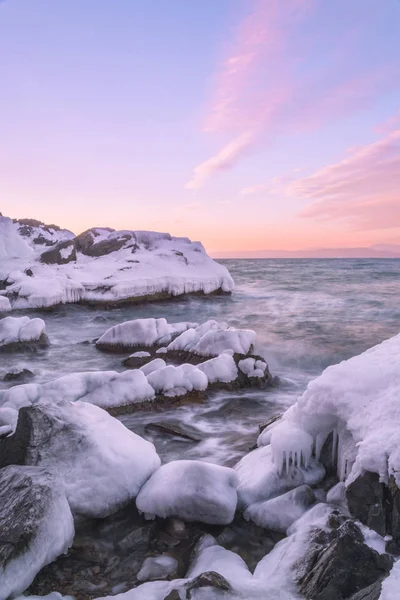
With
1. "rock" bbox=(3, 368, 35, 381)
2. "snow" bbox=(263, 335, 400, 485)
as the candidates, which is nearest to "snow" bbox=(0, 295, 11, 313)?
"rock" bbox=(3, 368, 35, 381)

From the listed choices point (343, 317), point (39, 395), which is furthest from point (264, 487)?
point (343, 317)

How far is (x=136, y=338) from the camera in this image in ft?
42.9

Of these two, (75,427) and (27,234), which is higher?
(27,234)

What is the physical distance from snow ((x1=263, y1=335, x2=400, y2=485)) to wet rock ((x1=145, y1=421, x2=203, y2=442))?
2272 mm

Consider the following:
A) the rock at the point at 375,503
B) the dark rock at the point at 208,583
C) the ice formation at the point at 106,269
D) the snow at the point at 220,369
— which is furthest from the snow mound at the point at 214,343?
the ice formation at the point at 106,269

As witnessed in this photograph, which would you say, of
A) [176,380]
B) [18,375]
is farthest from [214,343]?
[18,375]

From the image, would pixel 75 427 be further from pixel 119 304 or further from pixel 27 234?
pixel 27 234

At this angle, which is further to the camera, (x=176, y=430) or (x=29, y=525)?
(x=176, y=430)

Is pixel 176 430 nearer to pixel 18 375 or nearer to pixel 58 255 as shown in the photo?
pixel 18 375

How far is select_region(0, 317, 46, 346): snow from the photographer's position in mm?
13441

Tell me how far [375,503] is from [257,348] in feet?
38.8

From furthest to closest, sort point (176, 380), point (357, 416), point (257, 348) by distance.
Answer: point (257, 348), point (176, 380), point (357, 416)

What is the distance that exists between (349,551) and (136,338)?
34.1ft

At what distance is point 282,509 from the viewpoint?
14.3ft
